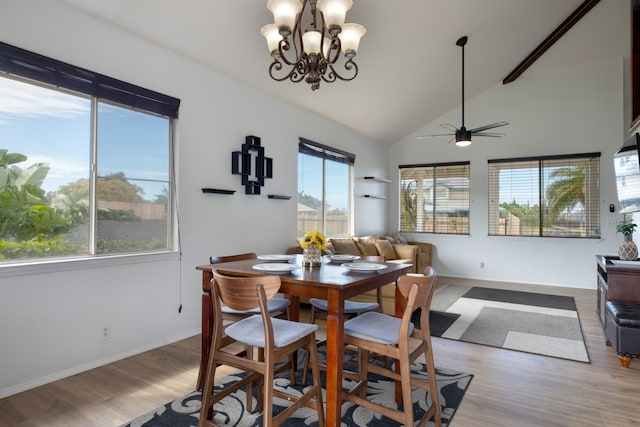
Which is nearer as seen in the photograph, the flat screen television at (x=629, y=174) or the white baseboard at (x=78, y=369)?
the white baseboard at (x=78, y=369)

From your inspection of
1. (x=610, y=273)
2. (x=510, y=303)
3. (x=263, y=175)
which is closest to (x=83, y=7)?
(x=263, y=175)

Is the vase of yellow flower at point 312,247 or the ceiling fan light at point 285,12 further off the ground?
the ceiling fan light at point 285,12

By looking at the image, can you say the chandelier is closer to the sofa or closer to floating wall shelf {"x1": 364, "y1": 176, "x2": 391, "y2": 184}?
the sofa

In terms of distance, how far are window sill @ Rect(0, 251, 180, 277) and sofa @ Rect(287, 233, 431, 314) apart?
1.90 metres

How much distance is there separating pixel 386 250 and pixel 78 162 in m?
4.51

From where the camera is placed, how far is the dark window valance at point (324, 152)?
526 cm

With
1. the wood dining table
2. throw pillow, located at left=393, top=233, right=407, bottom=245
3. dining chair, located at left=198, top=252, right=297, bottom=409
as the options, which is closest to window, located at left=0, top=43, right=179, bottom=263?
dining chair, located at left=198, top=252, right=297, bottom=409

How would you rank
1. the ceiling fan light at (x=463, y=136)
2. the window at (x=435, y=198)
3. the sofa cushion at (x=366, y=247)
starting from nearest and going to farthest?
the ceiling fan light at (x=463, y=136) → the sofa cushion at (x=366, y=247) → the window at (x=435, y=198)

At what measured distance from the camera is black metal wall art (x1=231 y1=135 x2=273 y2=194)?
4.05m

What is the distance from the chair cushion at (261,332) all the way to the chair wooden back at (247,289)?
17 cm

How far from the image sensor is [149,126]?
11.0 feet

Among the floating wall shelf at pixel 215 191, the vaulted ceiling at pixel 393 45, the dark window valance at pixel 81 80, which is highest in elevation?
the vaulted ceiling at pixel 393 45

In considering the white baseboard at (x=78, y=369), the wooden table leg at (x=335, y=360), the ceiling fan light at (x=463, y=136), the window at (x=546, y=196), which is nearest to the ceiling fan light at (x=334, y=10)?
the wooden table leg at (x=335, y=360)

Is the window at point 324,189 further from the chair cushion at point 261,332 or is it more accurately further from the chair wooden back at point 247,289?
the chair wooden back at point 247,289
